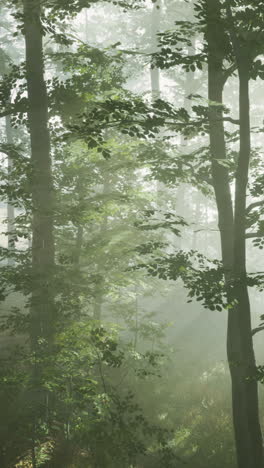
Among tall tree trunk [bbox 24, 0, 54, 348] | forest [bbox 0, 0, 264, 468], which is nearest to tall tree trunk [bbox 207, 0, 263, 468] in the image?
forest [bbox 0, 0, 264, 468]

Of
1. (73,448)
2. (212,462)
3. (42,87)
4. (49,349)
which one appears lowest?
(212,462)

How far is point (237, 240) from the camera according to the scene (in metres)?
5.98

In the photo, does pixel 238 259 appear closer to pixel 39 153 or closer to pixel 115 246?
pixel 39 153

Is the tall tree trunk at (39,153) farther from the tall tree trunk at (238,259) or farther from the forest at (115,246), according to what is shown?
the tall tree trunk at (238,259)

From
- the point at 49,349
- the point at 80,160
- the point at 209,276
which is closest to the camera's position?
the point at 209,276

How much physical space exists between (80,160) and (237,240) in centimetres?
624

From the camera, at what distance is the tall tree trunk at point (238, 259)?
541 cm

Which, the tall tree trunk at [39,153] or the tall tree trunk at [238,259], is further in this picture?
the tall tree trunk at [39,153]

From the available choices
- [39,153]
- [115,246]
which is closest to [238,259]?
[39,153]

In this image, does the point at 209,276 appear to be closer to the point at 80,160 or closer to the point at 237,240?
the point at 237,240

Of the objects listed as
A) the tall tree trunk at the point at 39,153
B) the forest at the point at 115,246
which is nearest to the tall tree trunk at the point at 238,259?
the forest at the point at 115,246

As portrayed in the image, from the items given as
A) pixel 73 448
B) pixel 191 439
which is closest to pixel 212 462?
pixel 191 439

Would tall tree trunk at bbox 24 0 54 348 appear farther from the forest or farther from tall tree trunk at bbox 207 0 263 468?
tall tree trunk at bbox 207 0 263 468

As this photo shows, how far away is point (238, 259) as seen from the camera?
237 inches
